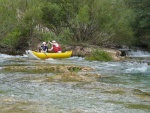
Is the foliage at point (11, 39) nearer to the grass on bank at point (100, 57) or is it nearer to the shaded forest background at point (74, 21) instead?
the shaded forest background at point (74, 21)

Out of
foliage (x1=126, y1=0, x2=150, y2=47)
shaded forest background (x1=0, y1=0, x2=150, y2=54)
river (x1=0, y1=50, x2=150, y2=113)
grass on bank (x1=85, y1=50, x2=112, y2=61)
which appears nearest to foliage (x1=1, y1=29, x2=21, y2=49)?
shaded forest background (x1=0, y1=0, x2=150, y2=54)

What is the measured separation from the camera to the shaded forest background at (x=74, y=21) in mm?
32188

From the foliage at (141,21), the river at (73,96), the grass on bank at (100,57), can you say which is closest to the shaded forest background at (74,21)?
the foliage at (141,21)

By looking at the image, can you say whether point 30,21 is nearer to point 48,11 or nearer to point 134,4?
point 48,11

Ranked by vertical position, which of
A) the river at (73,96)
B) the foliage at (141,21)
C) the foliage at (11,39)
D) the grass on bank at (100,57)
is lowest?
the river at (73,96)

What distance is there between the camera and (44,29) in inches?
1422

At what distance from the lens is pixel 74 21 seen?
33.3m

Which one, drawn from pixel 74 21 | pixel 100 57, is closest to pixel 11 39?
pixel 74 21

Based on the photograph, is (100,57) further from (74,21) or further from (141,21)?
(141,21)

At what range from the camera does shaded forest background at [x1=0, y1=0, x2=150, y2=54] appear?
32188 millimetres

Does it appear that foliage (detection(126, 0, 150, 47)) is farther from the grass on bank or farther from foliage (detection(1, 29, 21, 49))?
foliage (detection(1, 29, 21, 49))

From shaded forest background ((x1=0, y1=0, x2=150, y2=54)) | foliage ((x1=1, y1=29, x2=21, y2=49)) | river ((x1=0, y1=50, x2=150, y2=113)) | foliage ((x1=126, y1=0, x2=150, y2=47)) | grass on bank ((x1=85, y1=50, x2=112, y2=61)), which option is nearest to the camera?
river ((x1=0, y1=50, x2=150, y2=113))

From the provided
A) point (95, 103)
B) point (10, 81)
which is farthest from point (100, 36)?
point (95, 103)

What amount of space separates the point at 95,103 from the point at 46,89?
254 centimetres
